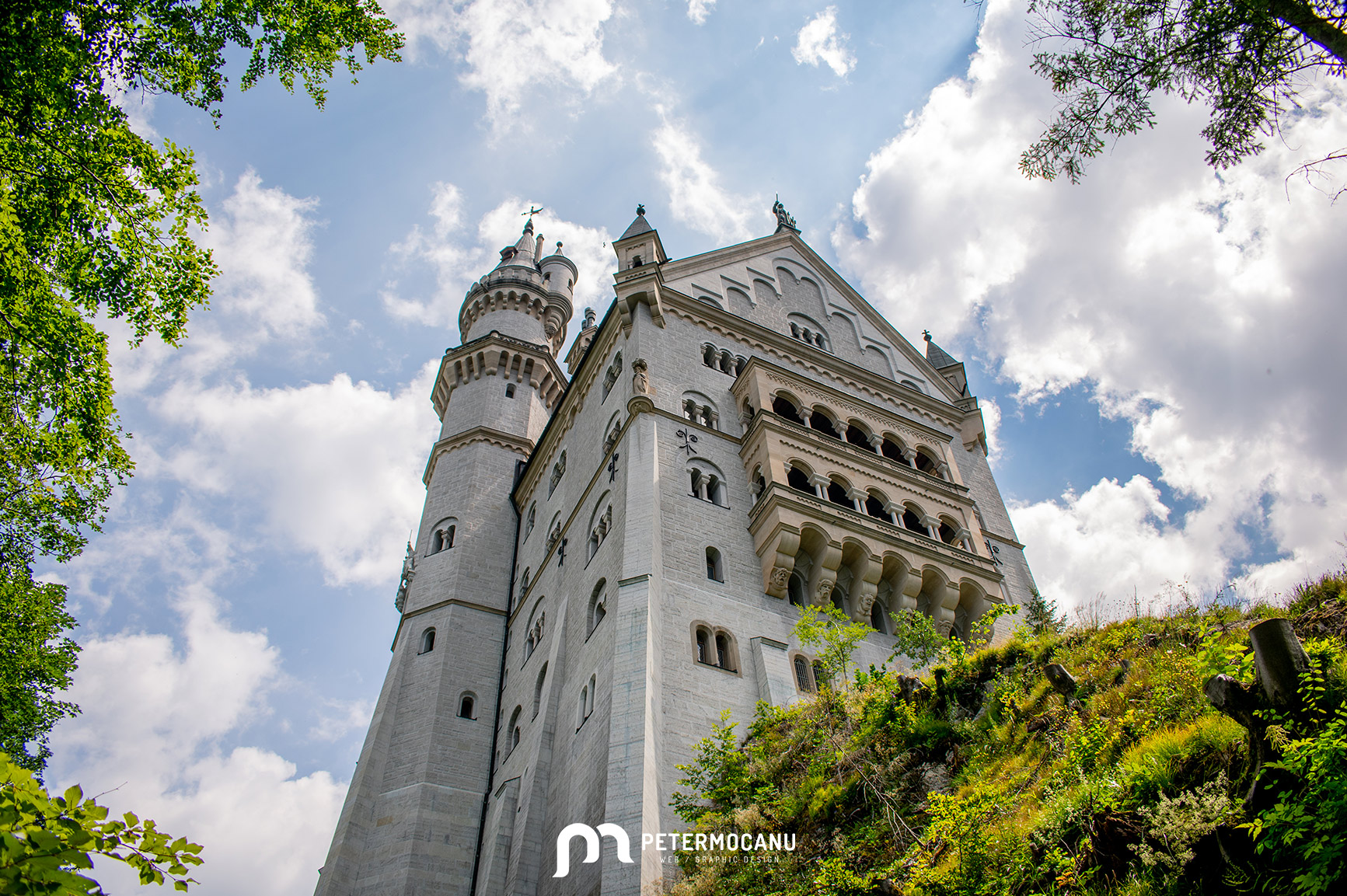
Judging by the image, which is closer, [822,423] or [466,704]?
[822,423]

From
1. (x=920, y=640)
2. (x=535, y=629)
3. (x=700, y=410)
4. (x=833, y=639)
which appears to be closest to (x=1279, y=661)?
(x=833, y=639)

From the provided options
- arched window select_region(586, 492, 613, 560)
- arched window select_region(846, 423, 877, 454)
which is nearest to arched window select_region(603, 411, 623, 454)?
arched window select_region(586, 492, 613, 560)

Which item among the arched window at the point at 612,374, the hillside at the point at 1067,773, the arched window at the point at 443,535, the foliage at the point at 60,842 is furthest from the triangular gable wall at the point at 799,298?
the foliage at the point at 60,842

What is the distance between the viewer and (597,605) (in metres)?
22.1

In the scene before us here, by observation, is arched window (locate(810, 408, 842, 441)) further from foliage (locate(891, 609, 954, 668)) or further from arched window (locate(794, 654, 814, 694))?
foliage (locate(891, 609, 954, 668))

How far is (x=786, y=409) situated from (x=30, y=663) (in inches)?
807

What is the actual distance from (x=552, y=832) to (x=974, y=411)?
21.9 m

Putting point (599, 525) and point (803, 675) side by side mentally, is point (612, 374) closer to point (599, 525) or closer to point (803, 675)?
point (599, 525)

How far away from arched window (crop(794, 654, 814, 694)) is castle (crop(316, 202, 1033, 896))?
0.22ft

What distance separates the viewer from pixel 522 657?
2773 centimetres

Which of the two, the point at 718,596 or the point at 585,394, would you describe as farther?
the point at 585,394

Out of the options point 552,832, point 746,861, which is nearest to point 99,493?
point 552,832

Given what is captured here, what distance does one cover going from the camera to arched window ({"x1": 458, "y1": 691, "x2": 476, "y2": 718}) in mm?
27969

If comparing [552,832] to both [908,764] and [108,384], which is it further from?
[108,384]
